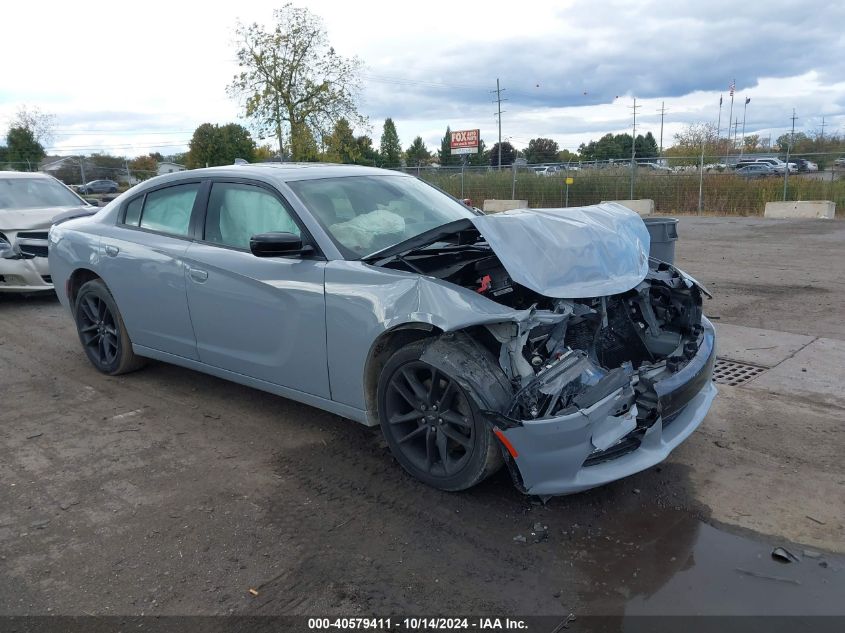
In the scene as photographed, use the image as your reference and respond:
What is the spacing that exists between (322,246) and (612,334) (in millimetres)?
1755

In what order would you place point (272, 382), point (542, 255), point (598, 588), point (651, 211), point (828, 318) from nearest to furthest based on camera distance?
point (598, 588)
point (542, 255)
point (272, 382)
point (828, 318)
point (651, 211)

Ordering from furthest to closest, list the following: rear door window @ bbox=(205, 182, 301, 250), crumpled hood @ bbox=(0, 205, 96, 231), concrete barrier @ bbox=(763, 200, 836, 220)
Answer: concrete barrier @ bbox=(763, 200, 836, 220)
crumpled hood @ bbox=(0, 205, 96, 231)
rear door window @ bbox=(205, 182, 301, 250)

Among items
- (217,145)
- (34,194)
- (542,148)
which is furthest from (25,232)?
(542,148)

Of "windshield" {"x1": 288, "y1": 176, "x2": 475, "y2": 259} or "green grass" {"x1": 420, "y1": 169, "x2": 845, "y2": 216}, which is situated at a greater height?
"windshield" {"x1": 288, "y1": 176, "x2": 475, "y2": 259}

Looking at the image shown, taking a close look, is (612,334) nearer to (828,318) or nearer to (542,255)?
(542,255)

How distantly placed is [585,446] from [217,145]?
50.2 metres

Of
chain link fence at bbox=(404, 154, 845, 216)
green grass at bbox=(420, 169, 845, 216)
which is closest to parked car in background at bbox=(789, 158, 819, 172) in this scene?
chain link fence at bbox=(404, 154, 845, 216)

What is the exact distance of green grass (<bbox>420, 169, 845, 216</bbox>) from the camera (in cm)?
2105

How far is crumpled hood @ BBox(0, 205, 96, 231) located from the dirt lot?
14.9ft

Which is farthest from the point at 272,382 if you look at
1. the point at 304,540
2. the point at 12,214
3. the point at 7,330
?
the point at 12,214

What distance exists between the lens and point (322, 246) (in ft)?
12.8

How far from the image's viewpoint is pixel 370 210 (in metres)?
4.30

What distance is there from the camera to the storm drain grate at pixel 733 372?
5121 mm

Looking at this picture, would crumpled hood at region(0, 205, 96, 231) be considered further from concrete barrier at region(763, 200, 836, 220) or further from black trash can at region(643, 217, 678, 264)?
concrete barrier at region(763, 200, 836, 220)
